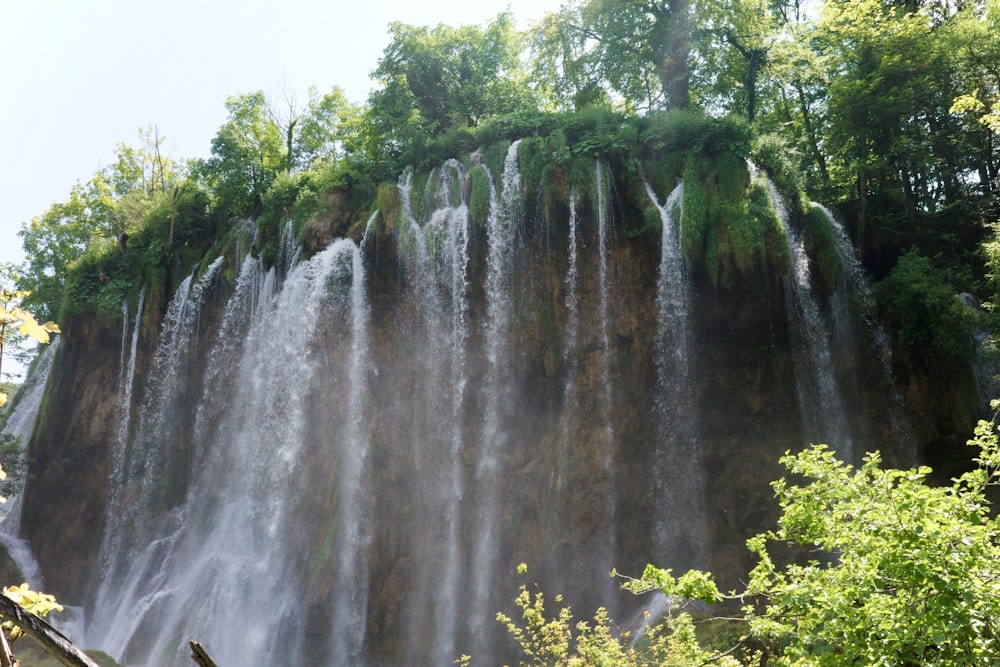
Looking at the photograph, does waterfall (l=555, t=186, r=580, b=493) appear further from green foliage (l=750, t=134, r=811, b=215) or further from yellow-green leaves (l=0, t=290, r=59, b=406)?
yellow-green leaves (l=0, t=290, r=59, b=406)

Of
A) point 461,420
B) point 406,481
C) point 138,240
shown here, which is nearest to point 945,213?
point 461,420

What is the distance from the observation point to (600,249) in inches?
763

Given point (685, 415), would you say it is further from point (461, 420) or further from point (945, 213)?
point (945, 213)

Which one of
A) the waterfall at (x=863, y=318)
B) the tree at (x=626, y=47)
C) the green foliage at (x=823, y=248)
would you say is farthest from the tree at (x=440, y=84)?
the waterfall at (x=863, y=318)

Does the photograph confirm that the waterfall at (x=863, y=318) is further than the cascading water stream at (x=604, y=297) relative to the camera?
No

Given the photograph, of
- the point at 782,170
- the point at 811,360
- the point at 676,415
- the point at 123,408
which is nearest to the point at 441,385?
the point at 676,415

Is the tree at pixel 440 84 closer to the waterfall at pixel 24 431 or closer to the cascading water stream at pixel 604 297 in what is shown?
the cascading water stream at pixel 604 297

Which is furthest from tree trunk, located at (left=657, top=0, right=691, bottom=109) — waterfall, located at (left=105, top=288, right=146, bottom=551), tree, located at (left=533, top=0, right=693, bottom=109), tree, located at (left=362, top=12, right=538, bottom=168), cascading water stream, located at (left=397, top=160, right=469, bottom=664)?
waterfall, located at (left=105, top=288, right=146, bottom=551)

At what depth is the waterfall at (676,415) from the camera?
1777 cm

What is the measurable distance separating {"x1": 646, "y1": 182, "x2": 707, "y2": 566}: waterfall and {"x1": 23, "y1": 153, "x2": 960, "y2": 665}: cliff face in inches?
2.2

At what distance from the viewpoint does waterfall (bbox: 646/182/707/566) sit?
17.8m

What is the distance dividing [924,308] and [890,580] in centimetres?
1372

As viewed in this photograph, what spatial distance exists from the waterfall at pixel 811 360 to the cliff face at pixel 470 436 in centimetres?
6

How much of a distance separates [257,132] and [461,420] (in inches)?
639
